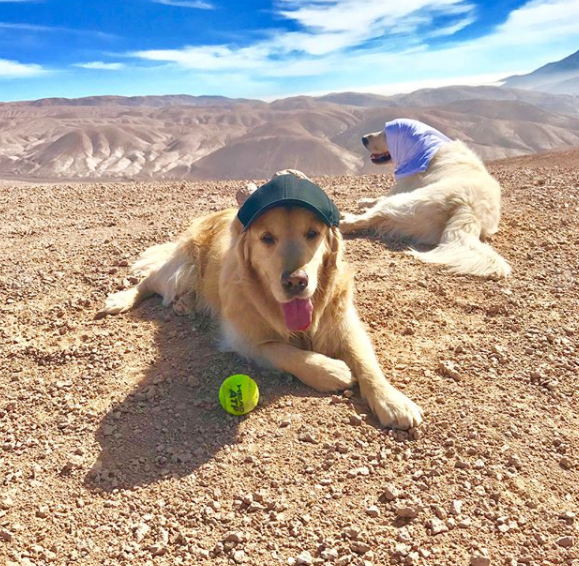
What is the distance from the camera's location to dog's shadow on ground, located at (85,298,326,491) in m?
2.74

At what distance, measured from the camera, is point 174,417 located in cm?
317

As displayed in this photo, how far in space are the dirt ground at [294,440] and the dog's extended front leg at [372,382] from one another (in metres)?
0.09

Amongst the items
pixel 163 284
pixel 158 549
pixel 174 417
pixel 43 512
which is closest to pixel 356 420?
pixel 174 417

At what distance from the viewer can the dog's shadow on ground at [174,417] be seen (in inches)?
108

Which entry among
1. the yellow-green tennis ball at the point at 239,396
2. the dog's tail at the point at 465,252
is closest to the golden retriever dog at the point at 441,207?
the dog's tail at the point at 465,252

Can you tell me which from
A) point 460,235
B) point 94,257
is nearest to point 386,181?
point 460,235

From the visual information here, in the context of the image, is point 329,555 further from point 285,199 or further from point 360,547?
point 285,199

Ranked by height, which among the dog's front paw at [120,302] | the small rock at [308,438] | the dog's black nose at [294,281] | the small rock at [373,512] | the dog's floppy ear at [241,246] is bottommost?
the small rock at [373,512]

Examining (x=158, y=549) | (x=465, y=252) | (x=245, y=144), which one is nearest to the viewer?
(x=158, y=549)

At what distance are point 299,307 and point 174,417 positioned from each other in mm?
965

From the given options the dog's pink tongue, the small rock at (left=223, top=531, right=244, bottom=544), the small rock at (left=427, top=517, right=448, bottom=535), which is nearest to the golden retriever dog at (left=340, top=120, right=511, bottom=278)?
the dog's pink tongue

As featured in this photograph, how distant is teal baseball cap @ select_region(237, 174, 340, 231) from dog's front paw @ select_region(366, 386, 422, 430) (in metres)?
1.03

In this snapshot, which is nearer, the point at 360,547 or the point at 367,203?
the point at 360,547

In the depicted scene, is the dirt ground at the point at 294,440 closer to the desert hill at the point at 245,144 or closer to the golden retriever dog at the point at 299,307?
the golden retriever dog at the point at 299,307
